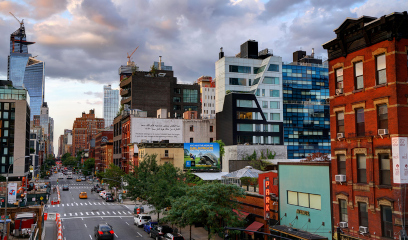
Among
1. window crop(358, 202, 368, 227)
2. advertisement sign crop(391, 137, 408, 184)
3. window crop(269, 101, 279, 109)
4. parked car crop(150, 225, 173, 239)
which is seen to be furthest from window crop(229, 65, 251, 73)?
advertisement sign crop(391, 137, 408, 184)

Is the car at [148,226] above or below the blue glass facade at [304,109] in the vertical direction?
below

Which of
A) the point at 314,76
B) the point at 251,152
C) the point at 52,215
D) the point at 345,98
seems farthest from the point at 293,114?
the point at 345,98

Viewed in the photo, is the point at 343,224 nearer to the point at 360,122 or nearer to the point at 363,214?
the point at 363,214

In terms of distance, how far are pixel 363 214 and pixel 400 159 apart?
5.22m

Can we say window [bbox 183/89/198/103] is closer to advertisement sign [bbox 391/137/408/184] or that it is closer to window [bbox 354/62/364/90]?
window [bbox 354/62/364/90]

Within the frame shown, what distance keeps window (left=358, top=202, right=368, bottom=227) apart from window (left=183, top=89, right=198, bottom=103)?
107m

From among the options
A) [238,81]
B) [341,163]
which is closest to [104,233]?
[341,163]

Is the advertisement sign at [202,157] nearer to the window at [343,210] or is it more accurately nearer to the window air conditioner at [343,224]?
the window at [343,210]

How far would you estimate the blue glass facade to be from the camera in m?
116

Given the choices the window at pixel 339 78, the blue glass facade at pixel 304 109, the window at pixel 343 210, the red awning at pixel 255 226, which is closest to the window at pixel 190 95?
the blue glass facade at pixel 304 109

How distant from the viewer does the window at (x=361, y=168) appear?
2656cm

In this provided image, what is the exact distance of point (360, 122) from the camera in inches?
1075

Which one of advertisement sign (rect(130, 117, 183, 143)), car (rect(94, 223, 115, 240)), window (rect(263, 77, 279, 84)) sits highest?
window (rect(263, 77, 279, 84))

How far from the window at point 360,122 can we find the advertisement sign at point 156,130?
63.7 metres
